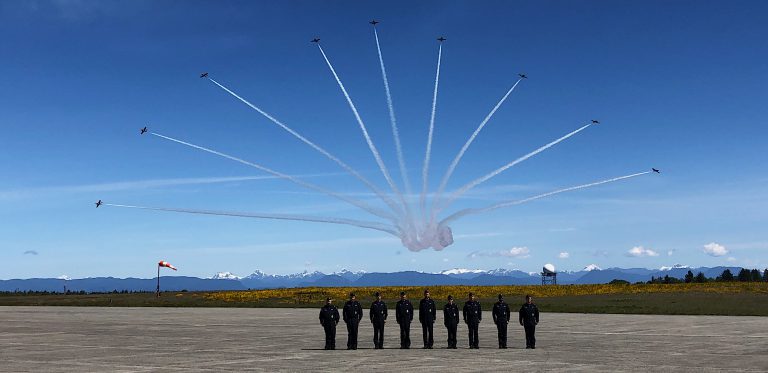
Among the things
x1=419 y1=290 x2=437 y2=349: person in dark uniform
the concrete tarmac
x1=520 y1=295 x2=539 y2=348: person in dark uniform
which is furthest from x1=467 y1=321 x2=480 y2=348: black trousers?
x1=520 y1=295 x2=539 y2=348: person in dark uniform

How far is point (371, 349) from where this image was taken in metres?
26.9

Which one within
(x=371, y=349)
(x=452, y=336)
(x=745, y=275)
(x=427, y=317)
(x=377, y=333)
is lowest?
(x=371, y=349)

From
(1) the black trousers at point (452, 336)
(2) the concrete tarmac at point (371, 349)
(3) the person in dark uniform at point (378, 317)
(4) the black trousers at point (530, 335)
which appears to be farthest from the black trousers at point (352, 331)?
(4) the black trousers at point (530, 335)

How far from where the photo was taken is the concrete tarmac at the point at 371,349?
21375 millimetres

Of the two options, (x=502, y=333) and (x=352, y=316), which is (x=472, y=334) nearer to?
(x=502, y=333)

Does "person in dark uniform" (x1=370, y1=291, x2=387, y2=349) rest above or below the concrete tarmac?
A: above

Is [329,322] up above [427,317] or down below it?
below

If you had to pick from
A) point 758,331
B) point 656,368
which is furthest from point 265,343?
point 758,331

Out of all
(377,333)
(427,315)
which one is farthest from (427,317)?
(377,333)

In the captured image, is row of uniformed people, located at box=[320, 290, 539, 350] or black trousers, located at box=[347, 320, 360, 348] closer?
row of uniformed people, located at box=[320, 290, 539, 350]

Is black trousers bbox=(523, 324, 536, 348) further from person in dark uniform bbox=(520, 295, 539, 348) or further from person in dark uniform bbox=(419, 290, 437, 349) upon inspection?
person in dark uniform bbox=(419, 290, 437, 349)

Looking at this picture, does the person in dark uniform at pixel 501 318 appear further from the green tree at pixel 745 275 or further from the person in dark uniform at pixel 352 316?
the green tree at pixel 745 275

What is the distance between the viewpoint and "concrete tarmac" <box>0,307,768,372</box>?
21.4m

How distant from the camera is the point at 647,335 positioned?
32.4 m
